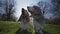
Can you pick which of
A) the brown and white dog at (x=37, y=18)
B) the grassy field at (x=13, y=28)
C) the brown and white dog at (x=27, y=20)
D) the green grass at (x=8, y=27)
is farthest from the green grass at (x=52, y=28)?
the green grass at (x=8, y=27)

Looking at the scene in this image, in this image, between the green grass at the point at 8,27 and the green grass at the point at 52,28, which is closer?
the green grass at the point at 52,28

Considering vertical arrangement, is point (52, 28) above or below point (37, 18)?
below

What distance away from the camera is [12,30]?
4.35 meters

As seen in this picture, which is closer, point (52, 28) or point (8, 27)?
point (52, 28)

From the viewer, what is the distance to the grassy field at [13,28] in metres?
4.23

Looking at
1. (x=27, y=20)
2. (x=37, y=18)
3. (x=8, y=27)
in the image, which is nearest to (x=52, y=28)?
(x=37, y=18)

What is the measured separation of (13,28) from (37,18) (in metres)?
0.67

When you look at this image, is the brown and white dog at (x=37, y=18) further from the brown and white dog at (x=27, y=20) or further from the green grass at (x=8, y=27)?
the green grass at (x=8, y=27)

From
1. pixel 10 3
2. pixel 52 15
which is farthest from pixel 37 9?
pixel 10 3

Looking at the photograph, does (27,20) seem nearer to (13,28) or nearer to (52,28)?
(13,28)

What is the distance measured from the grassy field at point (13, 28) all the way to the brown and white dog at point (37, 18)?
13cm

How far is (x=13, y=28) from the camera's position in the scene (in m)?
4.34

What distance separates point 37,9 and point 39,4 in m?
0.14

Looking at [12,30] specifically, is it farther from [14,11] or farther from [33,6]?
[33,6]
